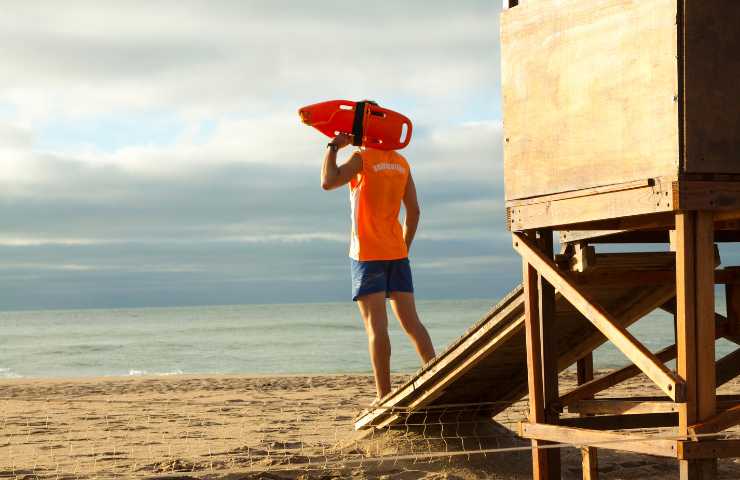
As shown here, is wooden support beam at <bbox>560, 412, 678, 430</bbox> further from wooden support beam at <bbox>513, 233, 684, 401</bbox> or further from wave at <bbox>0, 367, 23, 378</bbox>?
wave at <bbox>0, 367, 23, 378</bbox>

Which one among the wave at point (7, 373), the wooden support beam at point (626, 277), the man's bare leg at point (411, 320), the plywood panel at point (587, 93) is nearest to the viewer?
the plywood panel at point (587, 93)

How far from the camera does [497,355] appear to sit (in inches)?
258

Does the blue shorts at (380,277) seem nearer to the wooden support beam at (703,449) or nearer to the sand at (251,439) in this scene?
the sand at (251,439)

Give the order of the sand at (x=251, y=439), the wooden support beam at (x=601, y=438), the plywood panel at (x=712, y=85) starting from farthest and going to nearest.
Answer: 1. the sand at (x=251, y=439)
2. the wooden support beam at (x=601, y=438)
3. the plywood panel at (x=712, y=85)

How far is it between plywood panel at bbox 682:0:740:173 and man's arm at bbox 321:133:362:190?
2.54 metres

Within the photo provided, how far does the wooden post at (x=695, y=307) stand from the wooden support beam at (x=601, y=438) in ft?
0.52

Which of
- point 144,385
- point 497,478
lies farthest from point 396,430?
point 144,385

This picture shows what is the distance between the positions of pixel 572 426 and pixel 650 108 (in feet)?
7.03

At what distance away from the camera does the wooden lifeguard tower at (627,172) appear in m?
4.63

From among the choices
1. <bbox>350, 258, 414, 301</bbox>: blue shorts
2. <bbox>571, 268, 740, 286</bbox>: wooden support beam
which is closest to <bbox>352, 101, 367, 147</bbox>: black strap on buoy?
<bbox>350, 258, 414, 301</bbox>: blue shorts

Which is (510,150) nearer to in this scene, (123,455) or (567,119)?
(567,119)

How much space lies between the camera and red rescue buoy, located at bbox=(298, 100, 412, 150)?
21.9ft

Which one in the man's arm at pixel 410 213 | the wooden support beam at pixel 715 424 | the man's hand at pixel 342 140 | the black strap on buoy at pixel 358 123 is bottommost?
the wooden support beam at pixel 715 424

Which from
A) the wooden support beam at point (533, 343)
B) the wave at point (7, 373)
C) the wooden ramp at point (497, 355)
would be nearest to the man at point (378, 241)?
the wooden ramp at point (497, 355)
